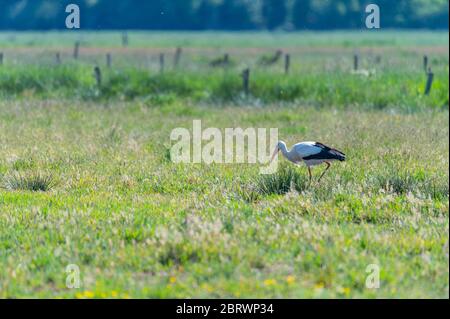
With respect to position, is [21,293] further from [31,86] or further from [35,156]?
[31,86]

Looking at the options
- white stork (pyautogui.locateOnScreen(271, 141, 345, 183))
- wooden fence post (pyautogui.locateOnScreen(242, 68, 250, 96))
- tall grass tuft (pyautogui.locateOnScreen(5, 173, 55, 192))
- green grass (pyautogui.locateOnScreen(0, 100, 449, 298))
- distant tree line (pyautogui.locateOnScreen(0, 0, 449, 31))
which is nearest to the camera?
green grass (pyautogui.locateOnScreen(0, 100, 449, 298))

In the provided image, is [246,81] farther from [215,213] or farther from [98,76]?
[215,213]

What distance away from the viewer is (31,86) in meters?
28.8

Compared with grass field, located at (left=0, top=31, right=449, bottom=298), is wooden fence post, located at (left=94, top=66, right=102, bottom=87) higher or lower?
higher

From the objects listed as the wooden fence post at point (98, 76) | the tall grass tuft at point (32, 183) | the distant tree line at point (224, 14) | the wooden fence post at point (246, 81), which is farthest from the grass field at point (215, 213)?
the distant tree line at point (224, 14)

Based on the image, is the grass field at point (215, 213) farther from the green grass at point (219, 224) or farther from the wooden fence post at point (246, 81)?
the wooden fence post at point (246, 81)

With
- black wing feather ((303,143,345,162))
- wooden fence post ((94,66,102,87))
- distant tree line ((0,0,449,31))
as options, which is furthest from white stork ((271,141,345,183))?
distant tree line ((0,0,449,31))

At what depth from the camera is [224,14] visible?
12850 cm

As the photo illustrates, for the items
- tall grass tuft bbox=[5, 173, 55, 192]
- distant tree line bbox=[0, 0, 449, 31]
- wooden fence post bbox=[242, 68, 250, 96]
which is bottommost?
tall grass tuft bbox=[5, 173, 55, 192]

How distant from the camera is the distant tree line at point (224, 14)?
10869 cm

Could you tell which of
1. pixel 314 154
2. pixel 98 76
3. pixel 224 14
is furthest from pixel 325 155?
pixel 224 14

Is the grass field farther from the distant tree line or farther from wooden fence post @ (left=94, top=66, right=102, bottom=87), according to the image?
the distant tree line

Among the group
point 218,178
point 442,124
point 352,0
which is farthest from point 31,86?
point 352,0

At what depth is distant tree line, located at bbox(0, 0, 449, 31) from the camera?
108688mm
